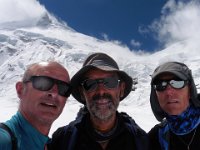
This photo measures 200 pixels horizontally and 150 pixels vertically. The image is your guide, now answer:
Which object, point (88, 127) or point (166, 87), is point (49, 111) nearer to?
point (88, 127)

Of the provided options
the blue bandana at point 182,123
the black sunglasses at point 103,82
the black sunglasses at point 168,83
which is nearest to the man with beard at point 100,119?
the black sunglasses at point 103,82

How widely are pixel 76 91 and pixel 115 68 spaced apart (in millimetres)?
667

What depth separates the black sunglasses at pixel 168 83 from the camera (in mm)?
4434

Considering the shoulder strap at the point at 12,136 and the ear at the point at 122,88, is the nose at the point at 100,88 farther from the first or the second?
the shoulder strap at the point at 12,136

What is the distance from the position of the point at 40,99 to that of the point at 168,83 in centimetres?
176

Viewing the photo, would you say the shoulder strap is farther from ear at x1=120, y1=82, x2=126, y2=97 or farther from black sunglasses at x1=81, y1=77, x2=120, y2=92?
ear at x1=120, y1=82, x2=126, y2=97

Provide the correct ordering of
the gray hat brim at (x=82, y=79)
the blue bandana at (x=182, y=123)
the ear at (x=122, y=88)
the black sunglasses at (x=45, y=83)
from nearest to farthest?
the black sunglasses at (x=45, y=83) → the blue bandana at (x=182, y=123) → the gray hat brim at (x=82, y=79) → the ear at (x=122, y=88)

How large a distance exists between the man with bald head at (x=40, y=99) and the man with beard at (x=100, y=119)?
601mm

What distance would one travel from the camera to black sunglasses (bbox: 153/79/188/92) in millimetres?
4434

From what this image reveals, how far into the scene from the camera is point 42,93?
3723mm

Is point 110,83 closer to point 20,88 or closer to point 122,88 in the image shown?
point 122,88

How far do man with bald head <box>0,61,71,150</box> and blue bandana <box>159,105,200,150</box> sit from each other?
4.73 ft

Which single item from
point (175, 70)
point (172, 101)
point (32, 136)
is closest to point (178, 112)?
point (172, 101)

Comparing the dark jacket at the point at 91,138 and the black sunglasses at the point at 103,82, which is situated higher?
the black sunglasses at the point at 103,82
